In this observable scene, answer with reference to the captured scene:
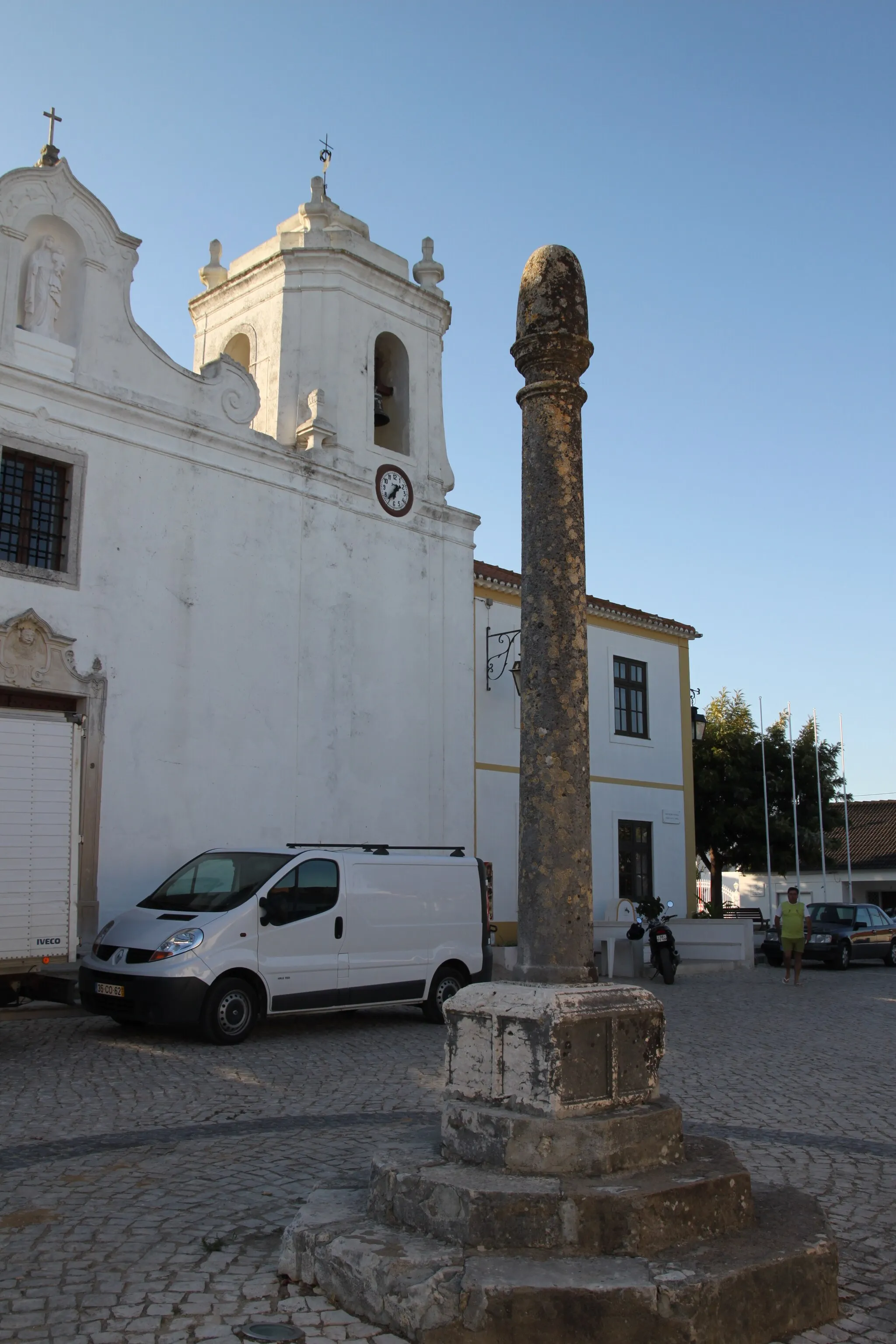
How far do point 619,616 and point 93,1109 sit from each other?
58.4ft

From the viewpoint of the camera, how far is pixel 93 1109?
7523 mm

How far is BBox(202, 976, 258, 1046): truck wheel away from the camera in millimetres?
Answer: 10406

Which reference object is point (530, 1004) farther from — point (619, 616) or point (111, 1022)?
point (619, 616)

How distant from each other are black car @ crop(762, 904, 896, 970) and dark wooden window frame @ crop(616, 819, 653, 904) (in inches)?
109

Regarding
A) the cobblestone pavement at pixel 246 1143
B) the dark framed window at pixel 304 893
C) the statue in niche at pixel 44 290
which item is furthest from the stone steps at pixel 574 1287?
the statue in niche at pixel 44 290

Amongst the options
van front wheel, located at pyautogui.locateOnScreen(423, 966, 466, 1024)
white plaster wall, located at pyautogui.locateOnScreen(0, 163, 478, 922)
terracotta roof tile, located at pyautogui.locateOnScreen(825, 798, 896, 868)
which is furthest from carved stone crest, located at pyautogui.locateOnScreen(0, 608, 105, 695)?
terracotta roof tile, located at pyautogui.locateOnScreen(825, 798, 896, 868)

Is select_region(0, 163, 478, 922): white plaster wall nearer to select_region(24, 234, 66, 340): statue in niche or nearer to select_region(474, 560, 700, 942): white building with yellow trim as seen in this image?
select_region(24, 234, 66, 340): statue in niche

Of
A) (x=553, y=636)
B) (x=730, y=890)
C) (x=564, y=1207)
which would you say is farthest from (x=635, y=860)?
(x=730, y=890)

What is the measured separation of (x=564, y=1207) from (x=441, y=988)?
28.8ft

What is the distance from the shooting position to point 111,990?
34.3 ft

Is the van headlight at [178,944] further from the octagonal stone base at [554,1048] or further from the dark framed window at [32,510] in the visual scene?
the octagonal stone base at [554,1048]

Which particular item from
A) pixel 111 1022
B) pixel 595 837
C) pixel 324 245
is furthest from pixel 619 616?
pixel 111 1022

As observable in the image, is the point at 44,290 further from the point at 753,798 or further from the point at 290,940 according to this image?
the point at 753,798

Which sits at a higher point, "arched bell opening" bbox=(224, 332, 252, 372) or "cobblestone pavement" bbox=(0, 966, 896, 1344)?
"arched bell opening" bbox=(224, 332, 252, 372)
